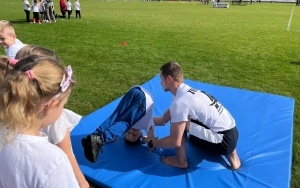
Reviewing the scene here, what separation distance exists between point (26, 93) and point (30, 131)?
19 centimetres

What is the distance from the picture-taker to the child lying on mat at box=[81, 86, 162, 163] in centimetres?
344

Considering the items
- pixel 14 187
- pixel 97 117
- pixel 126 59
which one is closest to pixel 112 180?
pixel 97 117

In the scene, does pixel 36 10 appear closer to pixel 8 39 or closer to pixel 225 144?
pixel 8 39

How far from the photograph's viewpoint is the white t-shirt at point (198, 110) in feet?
9.91

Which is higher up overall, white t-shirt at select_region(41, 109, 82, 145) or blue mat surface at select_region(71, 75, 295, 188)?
white t-shirt at select_region(41, 109, 82, 145)

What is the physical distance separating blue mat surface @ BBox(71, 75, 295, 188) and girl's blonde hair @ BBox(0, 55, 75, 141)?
6.01ft

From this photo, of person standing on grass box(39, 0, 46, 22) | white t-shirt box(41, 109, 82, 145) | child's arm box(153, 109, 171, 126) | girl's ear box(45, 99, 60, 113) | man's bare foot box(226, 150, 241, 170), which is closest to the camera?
girl's ear box(45, 99, 60, 113)

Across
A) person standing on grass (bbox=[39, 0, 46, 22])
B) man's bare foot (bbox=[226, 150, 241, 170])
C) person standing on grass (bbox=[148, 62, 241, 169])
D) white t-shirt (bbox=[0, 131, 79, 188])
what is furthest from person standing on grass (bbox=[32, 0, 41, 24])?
white t-shirt (bbox=[0, 131, 79, 188])

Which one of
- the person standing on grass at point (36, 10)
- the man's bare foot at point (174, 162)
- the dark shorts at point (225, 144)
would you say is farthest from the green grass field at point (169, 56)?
the person standing on grass at point (36, 10)

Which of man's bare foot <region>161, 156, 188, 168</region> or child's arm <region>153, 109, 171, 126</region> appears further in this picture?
child's arm <region>153, 109, 171, 126</region>

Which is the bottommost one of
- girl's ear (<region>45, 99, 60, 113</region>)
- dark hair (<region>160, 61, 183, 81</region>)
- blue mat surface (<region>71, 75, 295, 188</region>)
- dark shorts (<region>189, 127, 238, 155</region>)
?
blue mat surface (<region>71, 75, 295, 188</region>)

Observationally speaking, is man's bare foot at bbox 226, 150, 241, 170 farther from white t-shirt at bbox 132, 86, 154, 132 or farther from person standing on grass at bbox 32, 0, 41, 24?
person standing on grass at bbox 32, 0, 41, 24

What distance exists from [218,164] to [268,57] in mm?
6313

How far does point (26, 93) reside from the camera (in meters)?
1.37
